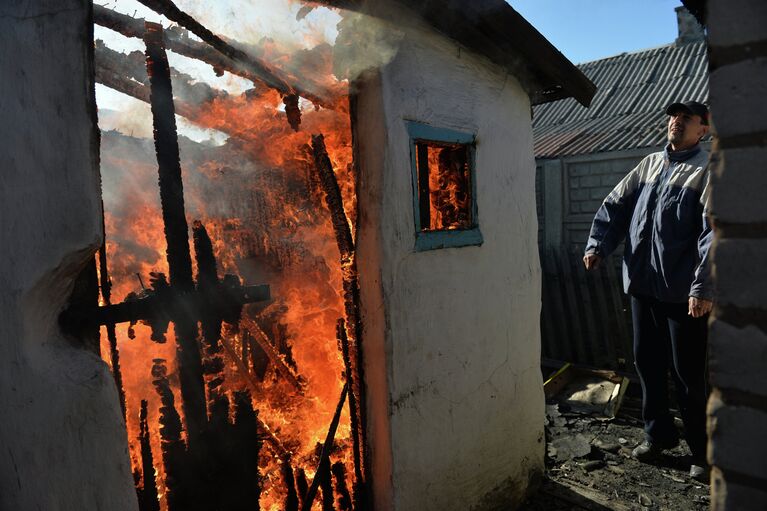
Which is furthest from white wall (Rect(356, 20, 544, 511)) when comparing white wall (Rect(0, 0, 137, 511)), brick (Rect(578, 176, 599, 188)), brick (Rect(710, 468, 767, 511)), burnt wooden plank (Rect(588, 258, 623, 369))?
brick (Rect(578, 176, 599, 188))

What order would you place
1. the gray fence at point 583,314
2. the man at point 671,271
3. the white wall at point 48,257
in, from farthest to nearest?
the gray fence at point 583,314 → the man at point 671,271 → the white wall at point 48,257

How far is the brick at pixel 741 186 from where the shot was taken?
1.27 metres

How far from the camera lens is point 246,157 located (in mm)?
4371

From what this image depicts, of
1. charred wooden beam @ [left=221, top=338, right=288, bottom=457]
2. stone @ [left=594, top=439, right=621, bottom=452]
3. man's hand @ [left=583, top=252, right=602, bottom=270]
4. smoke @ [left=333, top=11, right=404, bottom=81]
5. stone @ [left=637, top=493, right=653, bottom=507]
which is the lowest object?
stone @ [left=637, top=493, right=653, bottom=507]

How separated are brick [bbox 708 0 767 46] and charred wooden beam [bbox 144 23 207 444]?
2.14 metres

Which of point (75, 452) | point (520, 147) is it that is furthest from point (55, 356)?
point (520, 147)

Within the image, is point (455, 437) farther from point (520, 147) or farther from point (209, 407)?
point (520, 147)

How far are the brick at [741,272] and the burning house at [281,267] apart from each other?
1.91m

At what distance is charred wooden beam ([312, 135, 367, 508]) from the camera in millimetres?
3096

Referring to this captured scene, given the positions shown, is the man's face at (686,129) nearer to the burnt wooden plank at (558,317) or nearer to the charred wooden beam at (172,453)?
the burnt wooden plank at (558,317)

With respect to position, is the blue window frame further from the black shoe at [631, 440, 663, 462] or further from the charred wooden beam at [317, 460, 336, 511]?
the black shoe at [631, 440, 663, 462]

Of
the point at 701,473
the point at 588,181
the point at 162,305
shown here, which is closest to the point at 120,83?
the point at 162,305

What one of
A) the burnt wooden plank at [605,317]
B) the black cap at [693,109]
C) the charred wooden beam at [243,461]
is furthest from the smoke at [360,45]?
the burnt wooden plank at [605,317]

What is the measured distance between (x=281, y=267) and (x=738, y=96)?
3.78 meters
